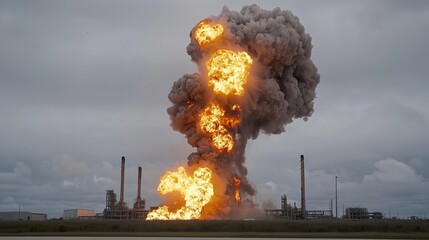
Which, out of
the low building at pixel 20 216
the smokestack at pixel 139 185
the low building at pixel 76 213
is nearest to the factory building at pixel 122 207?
the smokestack at pixel 139 185

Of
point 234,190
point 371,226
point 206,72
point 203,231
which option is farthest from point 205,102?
point 371,226

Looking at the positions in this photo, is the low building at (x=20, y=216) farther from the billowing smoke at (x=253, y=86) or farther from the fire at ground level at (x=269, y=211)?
the billowing smoke at (x=253, y=86)

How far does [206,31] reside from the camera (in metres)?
89.9

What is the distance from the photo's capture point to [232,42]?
8800 cm

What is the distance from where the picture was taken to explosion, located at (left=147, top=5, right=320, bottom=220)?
86.9 m

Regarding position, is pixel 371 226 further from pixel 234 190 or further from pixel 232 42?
pixel 232 42

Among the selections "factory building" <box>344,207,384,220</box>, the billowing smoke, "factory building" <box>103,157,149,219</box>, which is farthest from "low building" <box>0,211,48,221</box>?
"factory building" <box>344,207,384,220</box>

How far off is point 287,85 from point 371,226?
29.1 meters

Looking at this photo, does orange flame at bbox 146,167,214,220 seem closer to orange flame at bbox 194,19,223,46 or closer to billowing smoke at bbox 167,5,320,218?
billowing smoke at bbox 167,5,320,218

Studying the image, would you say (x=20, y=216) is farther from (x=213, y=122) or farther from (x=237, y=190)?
(x=213, y=122)

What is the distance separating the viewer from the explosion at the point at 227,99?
3420 inches

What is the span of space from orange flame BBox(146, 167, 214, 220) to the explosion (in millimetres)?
131

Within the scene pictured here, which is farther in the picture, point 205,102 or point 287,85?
point 287,85

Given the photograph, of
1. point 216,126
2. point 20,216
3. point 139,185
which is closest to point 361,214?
point 139,185
